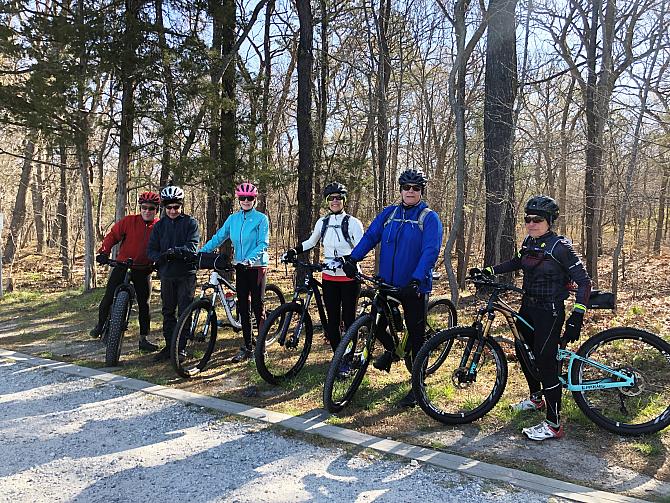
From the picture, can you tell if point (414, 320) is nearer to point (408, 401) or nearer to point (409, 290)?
point (409, 290)

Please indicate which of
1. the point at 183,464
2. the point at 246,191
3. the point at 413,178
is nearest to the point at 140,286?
the point at 246,191

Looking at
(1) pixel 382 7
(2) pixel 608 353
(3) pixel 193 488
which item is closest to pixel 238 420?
(3) pixel 193 488

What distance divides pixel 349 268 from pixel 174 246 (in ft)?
7.63

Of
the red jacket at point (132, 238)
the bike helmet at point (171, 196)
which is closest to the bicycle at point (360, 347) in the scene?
the bike helmet at point (171, 196)

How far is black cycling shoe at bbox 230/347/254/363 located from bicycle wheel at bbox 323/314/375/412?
1.89 m

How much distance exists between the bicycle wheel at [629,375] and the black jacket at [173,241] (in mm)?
4085

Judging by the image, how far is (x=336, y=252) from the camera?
5629 millimetres

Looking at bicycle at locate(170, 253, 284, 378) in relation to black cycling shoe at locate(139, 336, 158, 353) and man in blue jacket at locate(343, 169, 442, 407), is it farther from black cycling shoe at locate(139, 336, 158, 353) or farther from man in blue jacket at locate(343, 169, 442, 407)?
man in blue jacket at locate(343, 169, 442, 407)

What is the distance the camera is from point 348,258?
4.68 meters

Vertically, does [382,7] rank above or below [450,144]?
above

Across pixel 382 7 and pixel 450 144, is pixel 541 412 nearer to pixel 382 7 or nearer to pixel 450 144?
pixel 382 7

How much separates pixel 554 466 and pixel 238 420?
7.93ft

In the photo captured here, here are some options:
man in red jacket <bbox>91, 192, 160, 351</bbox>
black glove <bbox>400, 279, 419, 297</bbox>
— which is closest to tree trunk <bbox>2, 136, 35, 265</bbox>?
man in red jacket <bbox>91, 192, 160, 351</bbox>

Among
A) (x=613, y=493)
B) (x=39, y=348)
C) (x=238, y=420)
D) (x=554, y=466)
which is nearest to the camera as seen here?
(x=613, y=493)
